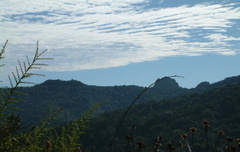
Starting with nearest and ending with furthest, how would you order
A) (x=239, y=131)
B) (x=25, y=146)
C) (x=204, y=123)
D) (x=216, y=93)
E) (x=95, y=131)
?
1. (x=25, y=146)
2. (x=204, y=123)
3. (x=239, y=131)
4. (x=95, y=131)
5. (x=216, y=93)

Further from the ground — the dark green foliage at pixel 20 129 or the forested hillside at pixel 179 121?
the dark green foliage at pixel 20 129

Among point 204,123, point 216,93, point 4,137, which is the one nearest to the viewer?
point 4,137

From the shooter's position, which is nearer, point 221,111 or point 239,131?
point 239,131

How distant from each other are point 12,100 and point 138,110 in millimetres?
130268

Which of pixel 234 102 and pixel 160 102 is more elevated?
pixel 234 102

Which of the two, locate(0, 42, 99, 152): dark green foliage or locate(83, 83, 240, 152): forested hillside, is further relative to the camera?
locate(83, 83, 240, 152): forested hillside

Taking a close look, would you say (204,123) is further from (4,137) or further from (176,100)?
(176,100)

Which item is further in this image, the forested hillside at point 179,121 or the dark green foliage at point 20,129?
the forested hillside at point 179,121

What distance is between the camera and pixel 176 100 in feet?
435

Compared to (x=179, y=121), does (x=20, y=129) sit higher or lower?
higher

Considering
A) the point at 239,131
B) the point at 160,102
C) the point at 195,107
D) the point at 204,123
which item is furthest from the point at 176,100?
the point at 204,123

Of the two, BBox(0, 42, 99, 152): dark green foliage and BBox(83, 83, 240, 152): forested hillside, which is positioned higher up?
BBox(0, 42, 99, 152): dark green foliage

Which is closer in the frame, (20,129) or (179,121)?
(20,129)

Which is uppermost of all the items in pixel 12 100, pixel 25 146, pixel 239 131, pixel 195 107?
pixel 12 100
